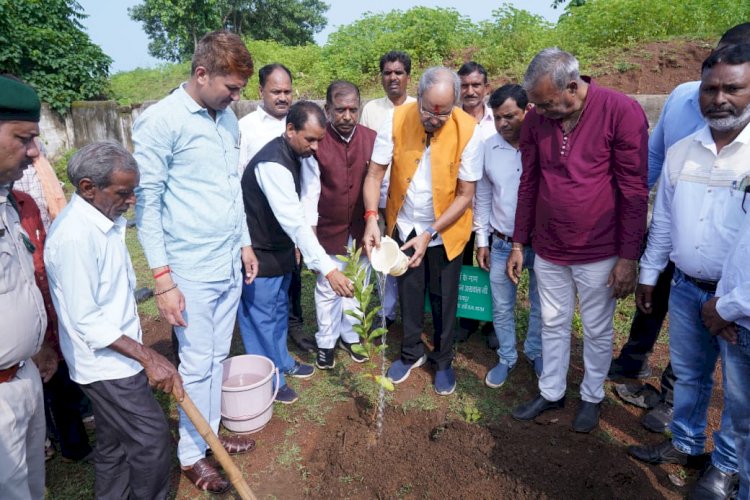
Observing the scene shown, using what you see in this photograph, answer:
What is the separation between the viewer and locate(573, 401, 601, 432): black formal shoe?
3285mm

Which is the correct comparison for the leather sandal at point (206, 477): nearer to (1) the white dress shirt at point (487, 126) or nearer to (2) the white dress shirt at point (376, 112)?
(1) the white dress shirt at point (487, 126)

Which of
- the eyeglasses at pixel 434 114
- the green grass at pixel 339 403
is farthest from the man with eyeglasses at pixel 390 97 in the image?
the eyeglasses at pixel 434 114

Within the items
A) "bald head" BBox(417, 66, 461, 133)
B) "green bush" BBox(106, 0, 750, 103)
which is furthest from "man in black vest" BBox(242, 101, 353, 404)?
"green bush" BBox(106, 0, 750, 103)

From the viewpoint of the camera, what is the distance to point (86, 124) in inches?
473

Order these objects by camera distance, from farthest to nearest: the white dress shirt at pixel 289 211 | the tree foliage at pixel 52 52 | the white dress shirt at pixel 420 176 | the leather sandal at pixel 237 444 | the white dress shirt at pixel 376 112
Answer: the tree foliage at pixel 52 52 → the white dress shirt at pixel 376 112 → the white dress shirt at pixel 420 176 → the leather sandal at pixel 237 444 → the white dress shirt at pixel 289 211

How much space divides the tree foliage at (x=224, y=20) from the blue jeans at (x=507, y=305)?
19862mm

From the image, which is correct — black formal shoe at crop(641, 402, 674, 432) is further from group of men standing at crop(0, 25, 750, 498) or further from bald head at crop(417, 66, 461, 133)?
bald head at crop(417, 66, 461, 133)

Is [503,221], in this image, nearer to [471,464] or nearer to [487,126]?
[487,126]

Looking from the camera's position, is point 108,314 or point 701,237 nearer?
point 108,314

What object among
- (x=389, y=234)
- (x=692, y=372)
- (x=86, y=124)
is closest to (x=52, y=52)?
(x=86, y=124)

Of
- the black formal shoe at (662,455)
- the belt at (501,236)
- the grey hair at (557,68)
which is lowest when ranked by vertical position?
the black formal shoe at (662,455)

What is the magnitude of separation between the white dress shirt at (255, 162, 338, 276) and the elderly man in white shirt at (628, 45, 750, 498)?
190 cm

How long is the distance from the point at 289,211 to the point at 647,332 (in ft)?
9.04

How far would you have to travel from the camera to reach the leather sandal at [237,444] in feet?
10.5
